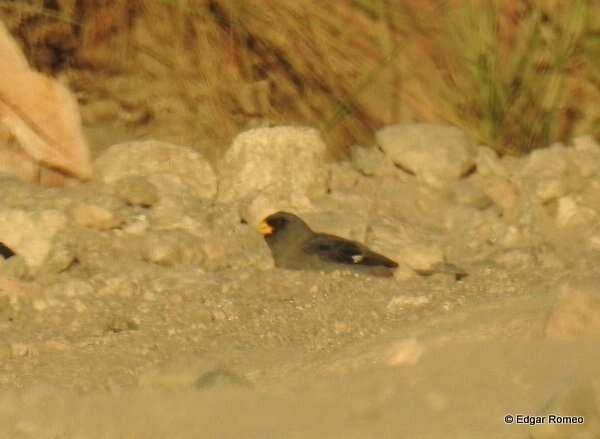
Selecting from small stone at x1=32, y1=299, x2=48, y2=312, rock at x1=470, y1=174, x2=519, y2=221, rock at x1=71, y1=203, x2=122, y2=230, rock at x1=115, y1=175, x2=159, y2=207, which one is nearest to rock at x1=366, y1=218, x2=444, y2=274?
rock at x1=470, y1=174, x2=519, y2=221

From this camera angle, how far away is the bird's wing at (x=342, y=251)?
627 cm

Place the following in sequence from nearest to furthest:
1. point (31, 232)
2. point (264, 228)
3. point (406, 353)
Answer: point (406, 353), point (31, 232), point (264, 228)

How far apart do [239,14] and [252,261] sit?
1287 mm

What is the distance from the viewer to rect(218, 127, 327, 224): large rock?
6797 millimetres

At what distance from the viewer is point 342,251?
6.53 metres

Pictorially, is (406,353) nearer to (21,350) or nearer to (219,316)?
(219,316)

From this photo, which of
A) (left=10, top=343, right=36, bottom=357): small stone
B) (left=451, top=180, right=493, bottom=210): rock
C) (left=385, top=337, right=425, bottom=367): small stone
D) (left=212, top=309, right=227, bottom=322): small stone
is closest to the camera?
(left=385, top=337, right=425, bottom=367): small stone

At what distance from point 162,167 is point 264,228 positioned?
0.53 m

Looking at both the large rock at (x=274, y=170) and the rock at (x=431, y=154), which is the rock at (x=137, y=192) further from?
the rock at (x=431, y=154)

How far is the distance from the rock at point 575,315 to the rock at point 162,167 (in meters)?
2.43

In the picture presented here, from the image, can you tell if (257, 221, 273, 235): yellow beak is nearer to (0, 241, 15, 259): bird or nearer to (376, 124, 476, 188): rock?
(376, 124, 476, 188): rock

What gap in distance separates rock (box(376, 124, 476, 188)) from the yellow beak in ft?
2.18

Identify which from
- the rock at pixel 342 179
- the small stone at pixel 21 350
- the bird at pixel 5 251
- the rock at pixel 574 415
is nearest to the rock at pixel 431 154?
the rock at pixel 342 179

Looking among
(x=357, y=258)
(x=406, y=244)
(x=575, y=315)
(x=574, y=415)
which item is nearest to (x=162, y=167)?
(x=357, y=258)
